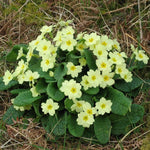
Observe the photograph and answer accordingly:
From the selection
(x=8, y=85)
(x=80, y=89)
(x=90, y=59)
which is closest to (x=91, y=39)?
(x=90, y=59)

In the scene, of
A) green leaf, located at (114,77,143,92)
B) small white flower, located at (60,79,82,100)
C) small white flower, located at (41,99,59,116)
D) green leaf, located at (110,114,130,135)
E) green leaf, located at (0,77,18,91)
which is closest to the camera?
small white flower, located at (60,79,82,100)

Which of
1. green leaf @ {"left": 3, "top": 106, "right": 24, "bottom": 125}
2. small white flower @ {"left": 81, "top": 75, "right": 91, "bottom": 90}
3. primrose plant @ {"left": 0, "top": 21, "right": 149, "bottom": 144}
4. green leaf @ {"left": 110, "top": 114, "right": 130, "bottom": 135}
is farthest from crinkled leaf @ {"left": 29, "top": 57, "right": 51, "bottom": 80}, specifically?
green leaf @ {"left": 110, "top": 114, "right": 130, "bottom": 135}

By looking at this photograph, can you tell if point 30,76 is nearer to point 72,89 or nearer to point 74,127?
point 72,89

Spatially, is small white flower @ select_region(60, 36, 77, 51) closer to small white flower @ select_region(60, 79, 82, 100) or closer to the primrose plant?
the primrose plant

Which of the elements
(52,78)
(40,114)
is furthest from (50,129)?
(52,78)

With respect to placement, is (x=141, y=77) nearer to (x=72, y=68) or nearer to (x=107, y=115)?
(x=107, y=115)

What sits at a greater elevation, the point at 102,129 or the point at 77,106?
the point at 77,106
